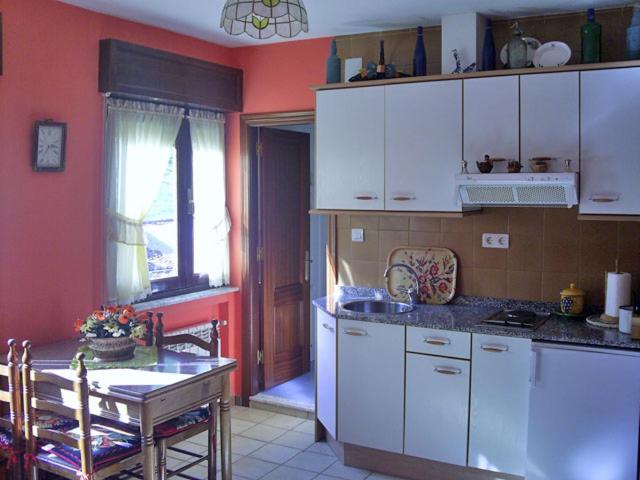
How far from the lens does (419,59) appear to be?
3.99m

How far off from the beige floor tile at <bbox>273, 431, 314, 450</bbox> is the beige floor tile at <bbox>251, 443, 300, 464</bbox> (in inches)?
2.0

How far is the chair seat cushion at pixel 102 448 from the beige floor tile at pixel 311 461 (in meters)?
1.16

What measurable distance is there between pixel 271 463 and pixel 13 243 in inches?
72.1

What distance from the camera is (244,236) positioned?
16.1ft

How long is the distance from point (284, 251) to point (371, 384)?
5.48 feet

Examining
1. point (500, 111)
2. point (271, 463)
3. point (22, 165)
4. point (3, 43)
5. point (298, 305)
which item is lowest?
point (271, 463)

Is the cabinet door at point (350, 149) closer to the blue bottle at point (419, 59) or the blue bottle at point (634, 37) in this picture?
the blue bottle at point (419, 59)

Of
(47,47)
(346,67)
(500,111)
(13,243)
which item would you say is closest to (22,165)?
(13,243)

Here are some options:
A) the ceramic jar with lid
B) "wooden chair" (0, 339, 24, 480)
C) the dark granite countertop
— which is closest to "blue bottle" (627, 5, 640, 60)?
the ceramic jar with lid

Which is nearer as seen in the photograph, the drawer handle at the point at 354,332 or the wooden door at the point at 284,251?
the drawer handle at the point at 354,332

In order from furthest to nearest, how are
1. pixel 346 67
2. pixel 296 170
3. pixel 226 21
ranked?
pixel 296 170
pixel 346 67
pixel 226 21

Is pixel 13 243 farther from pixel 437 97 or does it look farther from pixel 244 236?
pixel 437 97

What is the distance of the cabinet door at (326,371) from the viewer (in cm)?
397

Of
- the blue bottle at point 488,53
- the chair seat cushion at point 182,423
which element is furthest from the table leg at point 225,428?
the blue bottle at point 488,53
